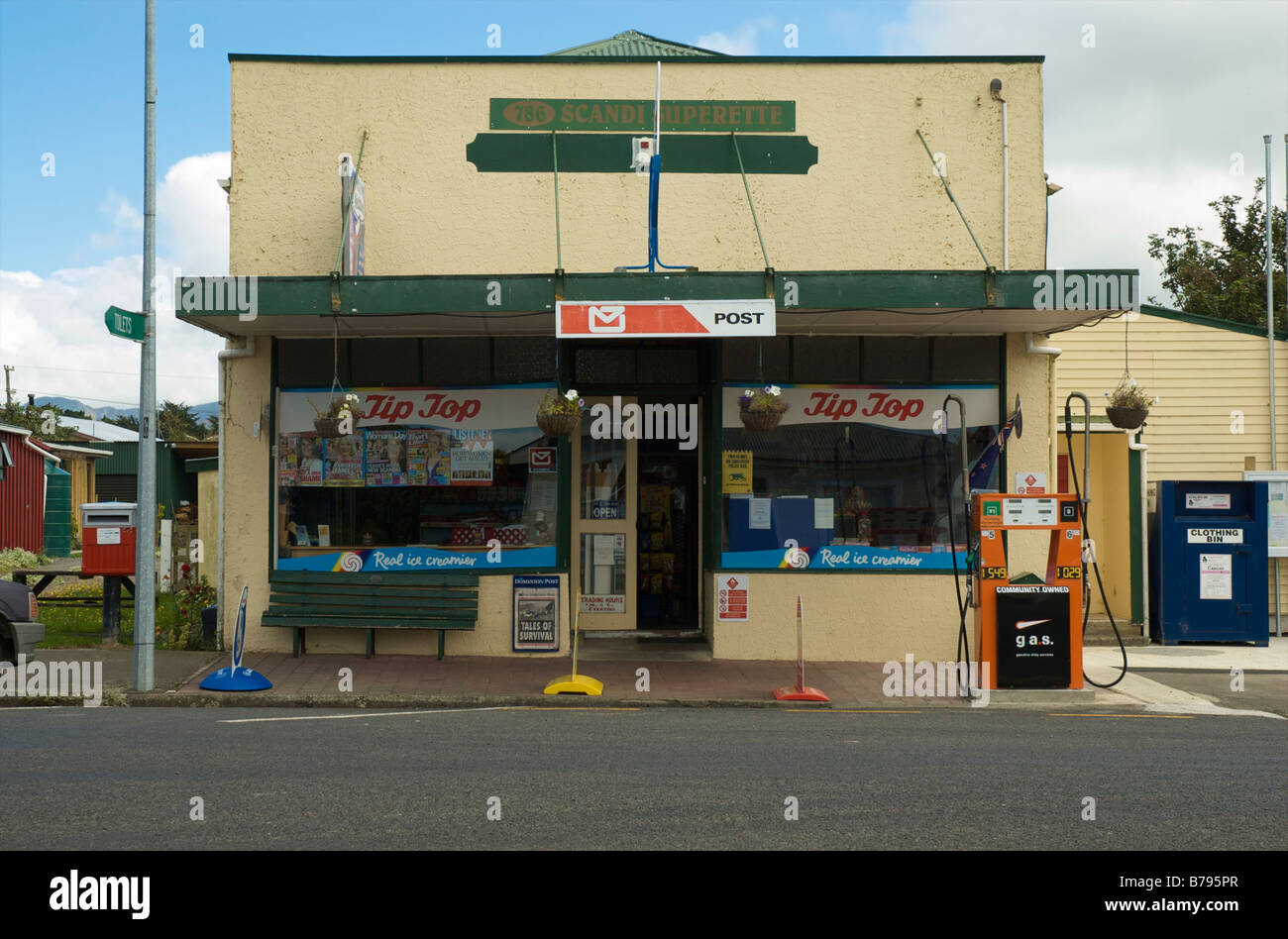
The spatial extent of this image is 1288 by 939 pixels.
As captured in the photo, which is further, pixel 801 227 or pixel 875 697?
pixel 801 227

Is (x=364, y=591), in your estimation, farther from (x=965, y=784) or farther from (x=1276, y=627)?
(x=1276, y=627)

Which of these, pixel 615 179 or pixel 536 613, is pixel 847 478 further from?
pixel 615 179

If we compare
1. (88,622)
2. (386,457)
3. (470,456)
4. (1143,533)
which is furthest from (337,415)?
(1143,533)

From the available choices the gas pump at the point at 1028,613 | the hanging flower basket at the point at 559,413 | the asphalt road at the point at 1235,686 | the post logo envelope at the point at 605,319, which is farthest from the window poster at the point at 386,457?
the asphalt road at the point at 1235,686

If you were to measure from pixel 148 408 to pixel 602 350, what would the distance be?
492 cm

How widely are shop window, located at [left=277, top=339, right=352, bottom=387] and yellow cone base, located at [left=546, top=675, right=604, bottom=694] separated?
14.4 feet

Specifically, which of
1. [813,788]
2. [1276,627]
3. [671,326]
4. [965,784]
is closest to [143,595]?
[671,326]

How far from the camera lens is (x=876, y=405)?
12828mm

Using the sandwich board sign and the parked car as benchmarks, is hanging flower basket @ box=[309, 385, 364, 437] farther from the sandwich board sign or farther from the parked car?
the parked car

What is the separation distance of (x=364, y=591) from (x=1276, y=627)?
11812mm

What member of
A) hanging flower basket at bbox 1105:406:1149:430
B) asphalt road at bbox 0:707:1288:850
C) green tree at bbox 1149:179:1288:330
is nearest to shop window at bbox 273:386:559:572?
asphalt road at bbox 0:707:1288:850

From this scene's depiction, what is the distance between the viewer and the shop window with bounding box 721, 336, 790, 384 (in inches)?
502

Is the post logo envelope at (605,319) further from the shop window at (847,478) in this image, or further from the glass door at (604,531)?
the glass door at (604,531)

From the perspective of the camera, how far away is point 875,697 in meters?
10.8
